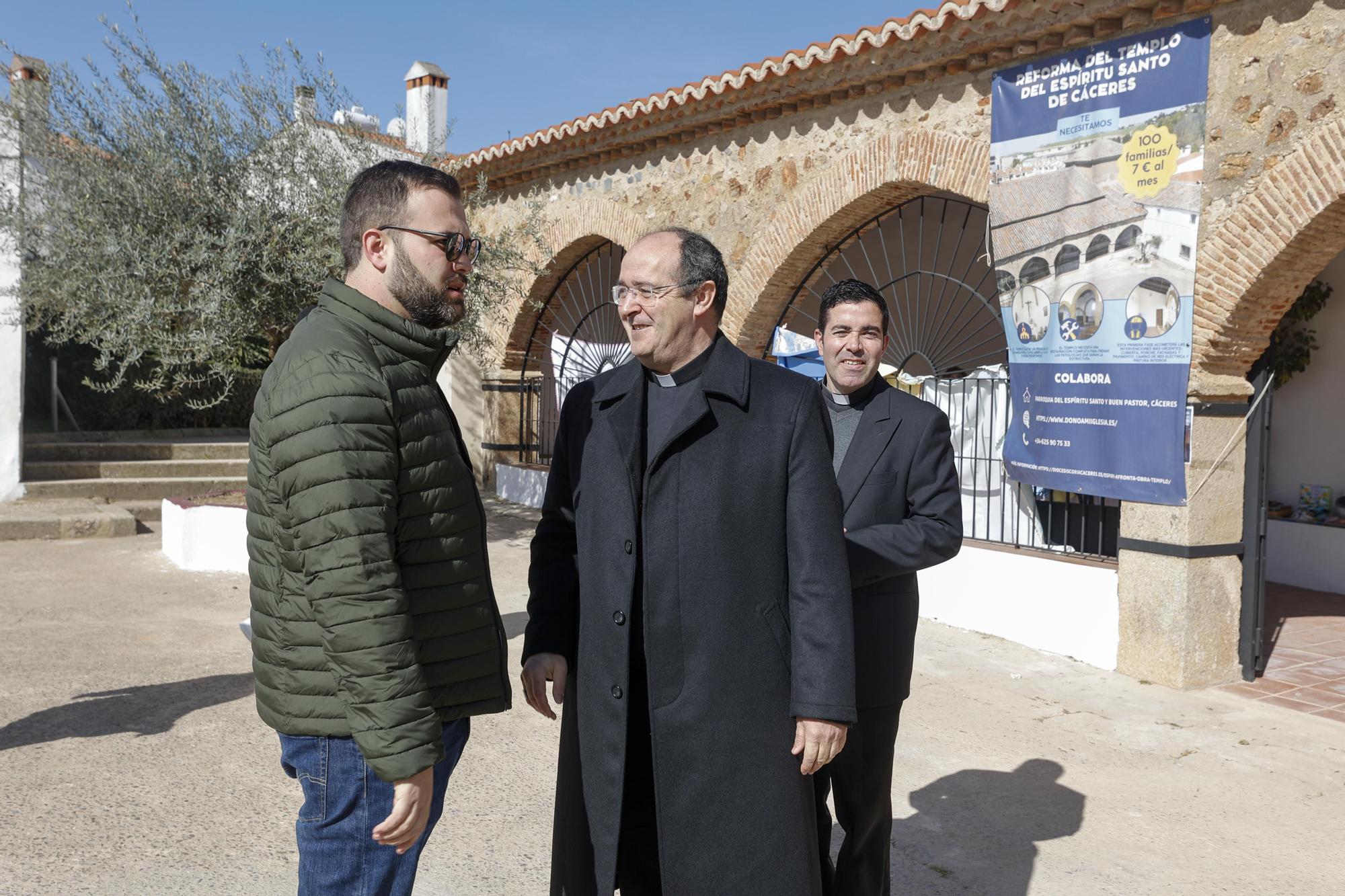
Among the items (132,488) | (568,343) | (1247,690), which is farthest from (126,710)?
(132,488)

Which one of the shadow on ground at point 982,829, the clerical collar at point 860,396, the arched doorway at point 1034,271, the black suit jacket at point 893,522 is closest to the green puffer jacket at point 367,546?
the black suit jacket at point 893,522

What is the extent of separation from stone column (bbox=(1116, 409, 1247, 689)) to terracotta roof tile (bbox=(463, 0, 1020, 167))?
2.75 meters

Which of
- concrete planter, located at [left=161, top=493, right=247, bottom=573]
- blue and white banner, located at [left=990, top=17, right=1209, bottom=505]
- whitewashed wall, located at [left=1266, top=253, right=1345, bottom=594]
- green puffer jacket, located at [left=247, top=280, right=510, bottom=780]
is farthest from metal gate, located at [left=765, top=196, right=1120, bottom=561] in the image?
concrete planter, located at [left=161, top=493, right=247, bottom=573]

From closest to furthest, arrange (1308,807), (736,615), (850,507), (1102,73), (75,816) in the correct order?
(736,615) < (850,507) < (75,816) < (1308,807) < (1102,73)

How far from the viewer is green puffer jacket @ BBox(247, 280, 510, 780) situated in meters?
1.62

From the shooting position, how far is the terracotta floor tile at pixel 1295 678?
17.6 feet

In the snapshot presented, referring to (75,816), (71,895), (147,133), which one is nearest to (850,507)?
(71,895)

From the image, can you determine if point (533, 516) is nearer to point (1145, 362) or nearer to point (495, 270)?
point (495, 270)

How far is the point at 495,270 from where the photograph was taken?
9.68 m

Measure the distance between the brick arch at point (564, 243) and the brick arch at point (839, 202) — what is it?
4.73 ft

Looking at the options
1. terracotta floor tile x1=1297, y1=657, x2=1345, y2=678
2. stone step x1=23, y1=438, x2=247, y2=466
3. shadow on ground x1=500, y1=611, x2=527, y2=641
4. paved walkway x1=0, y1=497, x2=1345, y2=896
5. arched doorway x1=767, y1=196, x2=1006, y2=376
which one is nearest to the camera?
paved walkway x1=0, y1=497, x2=1345, y2=896

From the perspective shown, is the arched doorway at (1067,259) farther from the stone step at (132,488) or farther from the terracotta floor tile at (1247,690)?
the stone step at (132,488)

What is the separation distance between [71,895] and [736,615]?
87.0 inches

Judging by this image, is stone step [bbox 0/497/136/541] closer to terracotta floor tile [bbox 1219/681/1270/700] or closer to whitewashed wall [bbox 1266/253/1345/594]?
terracotta floor tile [bbox 1219/681/1270/700]
